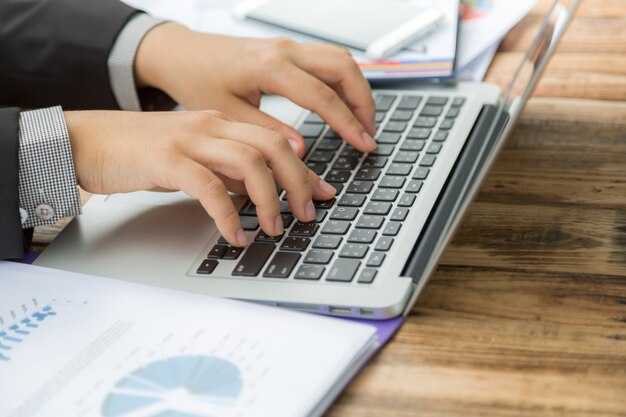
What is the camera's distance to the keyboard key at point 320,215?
2.51 ft

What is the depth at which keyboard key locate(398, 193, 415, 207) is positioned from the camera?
2.54 ft

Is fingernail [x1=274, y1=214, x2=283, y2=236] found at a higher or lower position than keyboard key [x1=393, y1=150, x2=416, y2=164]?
lower

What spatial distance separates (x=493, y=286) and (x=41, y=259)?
1.20 feet

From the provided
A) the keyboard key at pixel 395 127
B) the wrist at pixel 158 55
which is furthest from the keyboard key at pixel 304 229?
the wrist at pixel 158 55

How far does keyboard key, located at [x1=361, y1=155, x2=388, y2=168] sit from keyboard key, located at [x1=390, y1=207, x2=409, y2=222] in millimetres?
100

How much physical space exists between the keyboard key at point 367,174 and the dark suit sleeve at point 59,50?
36 cm

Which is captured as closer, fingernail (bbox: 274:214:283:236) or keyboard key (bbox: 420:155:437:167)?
fingernail (bbox: 274:214:283:236)

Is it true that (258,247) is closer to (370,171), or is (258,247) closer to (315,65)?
(370,171)

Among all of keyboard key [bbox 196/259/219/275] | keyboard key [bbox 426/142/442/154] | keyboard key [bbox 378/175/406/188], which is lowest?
keyboard key [bbox 196/259/219/275]

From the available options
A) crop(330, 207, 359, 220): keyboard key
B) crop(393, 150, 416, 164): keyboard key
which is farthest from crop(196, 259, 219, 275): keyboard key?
crop(393, 150, 416, 164): keyboard key

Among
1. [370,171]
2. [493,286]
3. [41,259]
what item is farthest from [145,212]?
[493,286]

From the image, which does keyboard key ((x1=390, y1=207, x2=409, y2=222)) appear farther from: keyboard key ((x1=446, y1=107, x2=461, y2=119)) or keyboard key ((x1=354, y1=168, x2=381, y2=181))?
keyboard key ((x1=446, y1=107, x2=461, y2=119))

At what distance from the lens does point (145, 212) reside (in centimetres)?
82

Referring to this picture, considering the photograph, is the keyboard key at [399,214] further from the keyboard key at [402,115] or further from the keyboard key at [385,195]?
the keyboard key at [402,115]
